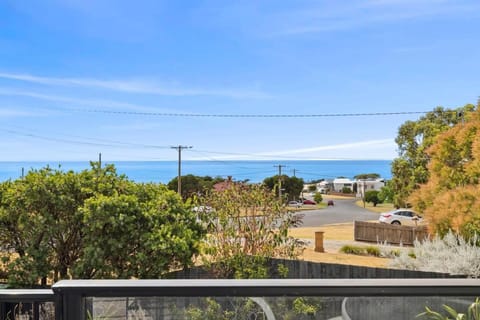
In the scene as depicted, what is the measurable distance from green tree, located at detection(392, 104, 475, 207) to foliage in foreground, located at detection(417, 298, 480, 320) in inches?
687

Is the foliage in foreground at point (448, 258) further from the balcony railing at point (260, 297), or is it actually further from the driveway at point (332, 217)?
the driveway at point (332, 217)

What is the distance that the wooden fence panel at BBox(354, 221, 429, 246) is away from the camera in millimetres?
14521

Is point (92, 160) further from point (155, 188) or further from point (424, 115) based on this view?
point (424, 115)

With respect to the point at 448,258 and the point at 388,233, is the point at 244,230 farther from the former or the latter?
the point at 388,233

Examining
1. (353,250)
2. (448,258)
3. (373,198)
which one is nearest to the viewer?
(448,258)

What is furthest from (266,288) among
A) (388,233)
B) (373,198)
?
(373,198)

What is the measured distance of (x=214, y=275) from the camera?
18.2ft

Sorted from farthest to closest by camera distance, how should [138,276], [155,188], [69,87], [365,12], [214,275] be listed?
[69,87]
[365,12]
[214,275]
[155,188]
[138,276]

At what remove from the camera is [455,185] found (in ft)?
26.5

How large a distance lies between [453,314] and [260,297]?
0.60 m

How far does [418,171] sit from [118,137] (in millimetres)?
66732

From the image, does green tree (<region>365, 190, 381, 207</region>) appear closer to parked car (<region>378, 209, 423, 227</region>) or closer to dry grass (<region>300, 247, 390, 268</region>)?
parked car (<region>378, 209, 423, 227</region>)

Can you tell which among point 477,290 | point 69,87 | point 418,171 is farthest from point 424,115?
point 69,87

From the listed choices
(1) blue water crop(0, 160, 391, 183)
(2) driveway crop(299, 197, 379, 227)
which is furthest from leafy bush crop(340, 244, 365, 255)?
(2) driveway crop(299, 197, 379, 227)
